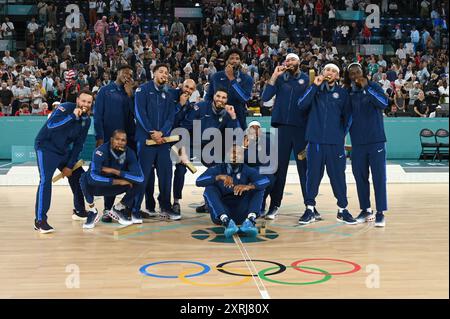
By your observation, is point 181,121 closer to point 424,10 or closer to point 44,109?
point 44,109

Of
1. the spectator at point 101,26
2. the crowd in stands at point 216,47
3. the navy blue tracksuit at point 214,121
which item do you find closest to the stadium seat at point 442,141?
the crowd in stands at point 216,47

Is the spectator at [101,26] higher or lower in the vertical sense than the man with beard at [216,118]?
higher

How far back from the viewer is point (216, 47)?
20344 millimetres

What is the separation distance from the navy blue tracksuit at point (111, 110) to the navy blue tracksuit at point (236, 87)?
1.14m

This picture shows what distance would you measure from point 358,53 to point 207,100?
1393 cm

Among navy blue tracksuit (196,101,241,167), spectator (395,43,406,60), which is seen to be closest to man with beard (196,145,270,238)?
navy blue tracksuit (196,101,241,167)

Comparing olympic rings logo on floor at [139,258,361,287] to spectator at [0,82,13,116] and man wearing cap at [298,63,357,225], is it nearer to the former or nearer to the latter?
man wearing cap at [298,63,357,225]

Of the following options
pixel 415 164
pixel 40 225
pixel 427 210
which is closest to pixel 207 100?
pixel 40 225

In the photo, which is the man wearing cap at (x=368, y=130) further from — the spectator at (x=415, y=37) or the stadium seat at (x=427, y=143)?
the spectator at (x=415, y=37)

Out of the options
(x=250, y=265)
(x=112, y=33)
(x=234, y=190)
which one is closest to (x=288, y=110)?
(x=234, y=190)

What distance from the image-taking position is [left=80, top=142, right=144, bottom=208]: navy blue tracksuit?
7422 millimetres

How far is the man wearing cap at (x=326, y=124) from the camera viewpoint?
7551 millimetres

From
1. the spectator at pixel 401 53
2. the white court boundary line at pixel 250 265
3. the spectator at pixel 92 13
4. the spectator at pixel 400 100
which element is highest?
the spectator at pixel 92 13

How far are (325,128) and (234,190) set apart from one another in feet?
4.65
